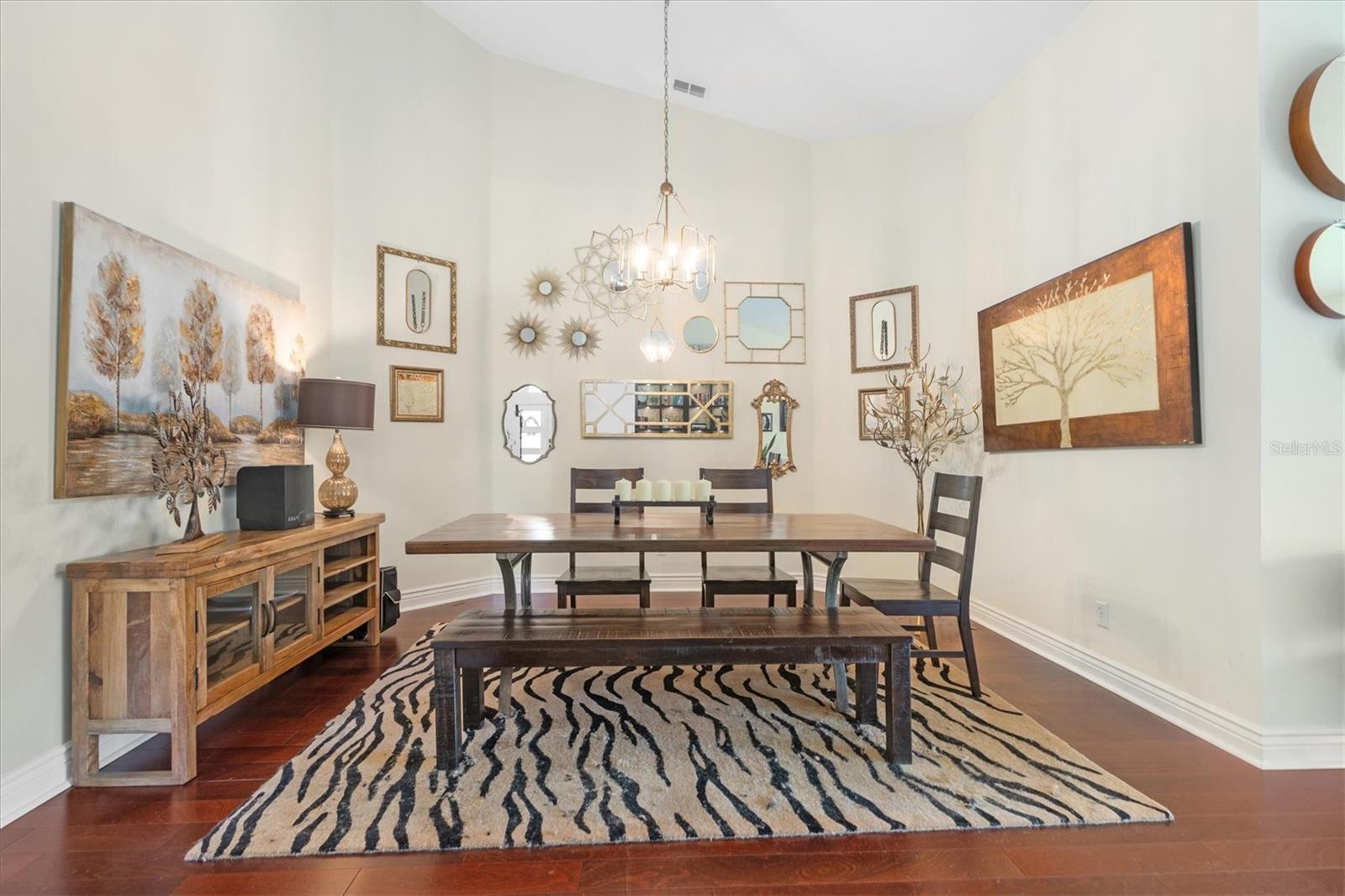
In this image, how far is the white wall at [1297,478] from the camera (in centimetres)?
216

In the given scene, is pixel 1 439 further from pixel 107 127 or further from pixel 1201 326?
pixel 1201 326

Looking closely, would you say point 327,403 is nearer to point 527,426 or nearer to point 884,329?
point 527,426

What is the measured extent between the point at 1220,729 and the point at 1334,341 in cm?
144

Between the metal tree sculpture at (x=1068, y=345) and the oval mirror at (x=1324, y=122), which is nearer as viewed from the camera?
the oval mirror at (x=1324, y=122)

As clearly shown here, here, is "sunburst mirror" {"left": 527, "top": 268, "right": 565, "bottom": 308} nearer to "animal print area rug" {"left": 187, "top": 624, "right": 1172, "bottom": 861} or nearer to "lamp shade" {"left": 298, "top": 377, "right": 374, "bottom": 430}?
"lamp shade" {"left": 298, "top": 377, "right": 374, "bottom": 430}

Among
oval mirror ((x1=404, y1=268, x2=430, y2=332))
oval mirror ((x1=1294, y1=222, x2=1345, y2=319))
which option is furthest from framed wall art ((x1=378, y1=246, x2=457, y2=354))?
oval mirror ((x1=1294, y1=222, x2=1345, y2=319))

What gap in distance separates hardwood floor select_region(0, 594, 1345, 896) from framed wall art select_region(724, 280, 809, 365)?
3.43 meters

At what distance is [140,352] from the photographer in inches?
96.4

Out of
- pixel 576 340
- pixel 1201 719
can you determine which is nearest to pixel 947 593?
pixel 1201 719

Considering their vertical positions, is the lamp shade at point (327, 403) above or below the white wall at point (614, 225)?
below

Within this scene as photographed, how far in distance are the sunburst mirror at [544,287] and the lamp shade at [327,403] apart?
1752mm

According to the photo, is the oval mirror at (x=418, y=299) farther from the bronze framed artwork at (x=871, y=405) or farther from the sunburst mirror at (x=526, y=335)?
the bronze framed artwork at (x=871, y=405)

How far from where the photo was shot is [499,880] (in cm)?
160

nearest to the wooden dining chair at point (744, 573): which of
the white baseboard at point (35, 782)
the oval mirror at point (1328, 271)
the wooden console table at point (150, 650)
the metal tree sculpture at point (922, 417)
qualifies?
the metal tree sculpture at point (922, 417)
